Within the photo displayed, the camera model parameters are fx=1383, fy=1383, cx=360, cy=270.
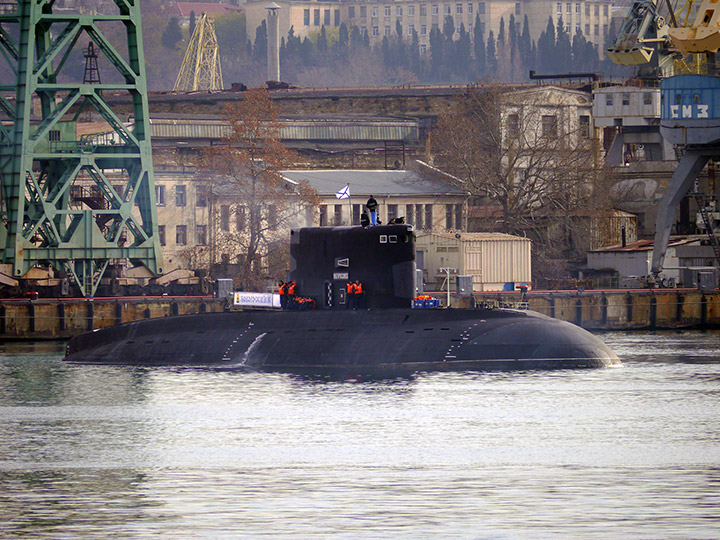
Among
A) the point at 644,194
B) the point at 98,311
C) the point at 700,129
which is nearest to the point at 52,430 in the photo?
the point at 98,311

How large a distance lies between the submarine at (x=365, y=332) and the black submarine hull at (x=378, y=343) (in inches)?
1.1

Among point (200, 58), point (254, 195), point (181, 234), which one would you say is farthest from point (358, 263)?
point (200, 58)

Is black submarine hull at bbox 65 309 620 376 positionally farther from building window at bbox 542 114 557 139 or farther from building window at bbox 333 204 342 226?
building window at bbox 542 114 557 139

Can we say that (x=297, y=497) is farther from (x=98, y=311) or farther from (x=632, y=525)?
(x=98, y=311)

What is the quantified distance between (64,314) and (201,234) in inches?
893

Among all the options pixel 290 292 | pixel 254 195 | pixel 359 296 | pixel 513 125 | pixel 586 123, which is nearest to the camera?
pixel 359 296

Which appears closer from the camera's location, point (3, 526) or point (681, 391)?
point (3, 526)

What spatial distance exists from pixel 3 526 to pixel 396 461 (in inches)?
321

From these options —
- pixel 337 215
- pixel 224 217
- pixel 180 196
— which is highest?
pixel 180 196

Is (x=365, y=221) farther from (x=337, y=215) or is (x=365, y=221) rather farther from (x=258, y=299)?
(x=337, y=215)

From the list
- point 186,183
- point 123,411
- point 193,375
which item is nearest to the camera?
point 123,411

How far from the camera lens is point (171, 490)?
24625 mm

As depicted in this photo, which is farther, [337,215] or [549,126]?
[549,126]

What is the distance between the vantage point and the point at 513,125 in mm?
84938
